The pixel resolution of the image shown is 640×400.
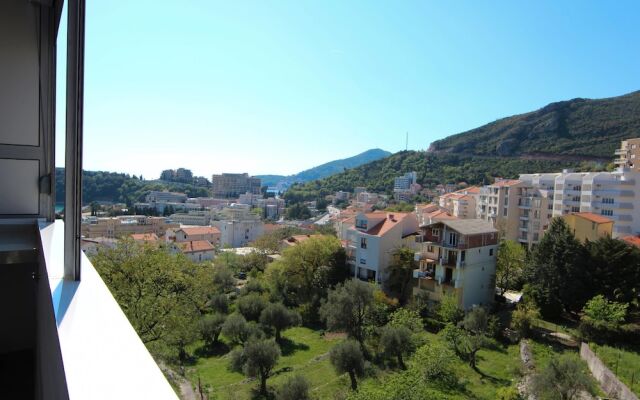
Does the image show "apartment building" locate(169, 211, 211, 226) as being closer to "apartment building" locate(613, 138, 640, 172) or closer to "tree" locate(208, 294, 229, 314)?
"tree" locate(208, 294, 229, 314)

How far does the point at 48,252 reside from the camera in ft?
5.31

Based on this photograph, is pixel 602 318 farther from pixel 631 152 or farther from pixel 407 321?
pixel 631 152

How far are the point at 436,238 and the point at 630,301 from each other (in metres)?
5.17

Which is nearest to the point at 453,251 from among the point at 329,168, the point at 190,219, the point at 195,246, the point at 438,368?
the point at 438,368

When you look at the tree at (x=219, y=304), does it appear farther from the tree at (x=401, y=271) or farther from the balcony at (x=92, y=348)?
the balcony at (x=92, y=348)

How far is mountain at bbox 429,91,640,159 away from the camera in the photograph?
121 feet

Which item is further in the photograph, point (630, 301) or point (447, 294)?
point (447, 294)

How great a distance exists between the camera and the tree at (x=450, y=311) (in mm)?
10852

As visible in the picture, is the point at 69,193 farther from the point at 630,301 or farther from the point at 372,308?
the point at 630,301

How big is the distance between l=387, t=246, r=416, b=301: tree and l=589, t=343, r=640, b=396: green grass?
545 cm

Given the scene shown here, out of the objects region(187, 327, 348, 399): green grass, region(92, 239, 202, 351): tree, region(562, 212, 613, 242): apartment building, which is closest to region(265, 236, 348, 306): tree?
region(187, 327, 348, 399): green grass

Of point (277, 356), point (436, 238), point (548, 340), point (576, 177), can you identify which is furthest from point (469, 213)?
point (277, 356)

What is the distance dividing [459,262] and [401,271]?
218cm

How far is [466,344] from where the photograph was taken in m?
9.45
